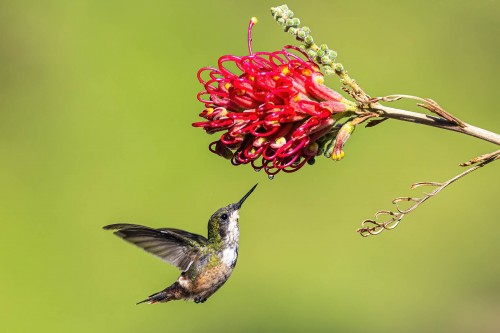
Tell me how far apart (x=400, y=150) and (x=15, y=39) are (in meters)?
3.32

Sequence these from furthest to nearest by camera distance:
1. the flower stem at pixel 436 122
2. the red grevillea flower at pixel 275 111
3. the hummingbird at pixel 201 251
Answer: the hummingbird at pixel 201 251 < the red grevillea flower at pixel 275 111 < the flower stem at pixel 436 122

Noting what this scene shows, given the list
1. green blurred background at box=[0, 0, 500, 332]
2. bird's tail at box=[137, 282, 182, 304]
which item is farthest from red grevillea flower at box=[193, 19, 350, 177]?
Result: green blurred background at box=[0, 0, 500, 332]

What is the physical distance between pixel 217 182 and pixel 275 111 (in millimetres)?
4052

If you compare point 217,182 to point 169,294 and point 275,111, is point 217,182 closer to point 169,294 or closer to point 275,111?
point 169,294

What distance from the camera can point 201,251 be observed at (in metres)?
3.27

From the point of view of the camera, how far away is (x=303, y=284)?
6070mm

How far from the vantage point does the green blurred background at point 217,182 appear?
5918 millimetres

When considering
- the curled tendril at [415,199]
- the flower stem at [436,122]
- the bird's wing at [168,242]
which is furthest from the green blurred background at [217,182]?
the flower stem at [436,122]

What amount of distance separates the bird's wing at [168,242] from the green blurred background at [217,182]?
2458 millimetres

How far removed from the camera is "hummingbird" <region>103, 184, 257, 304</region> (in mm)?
3158

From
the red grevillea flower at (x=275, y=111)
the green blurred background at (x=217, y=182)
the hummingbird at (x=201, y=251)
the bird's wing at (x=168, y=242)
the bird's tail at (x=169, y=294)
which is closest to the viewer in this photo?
the red grevillea flower at (x=275, y=111)

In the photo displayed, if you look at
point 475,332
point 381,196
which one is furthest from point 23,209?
point 475,332

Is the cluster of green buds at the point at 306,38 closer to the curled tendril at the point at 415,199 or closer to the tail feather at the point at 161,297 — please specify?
the curled tendril at the point at 415,199

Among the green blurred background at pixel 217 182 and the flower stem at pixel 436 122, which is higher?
the green blurred background at pixel 217 182
